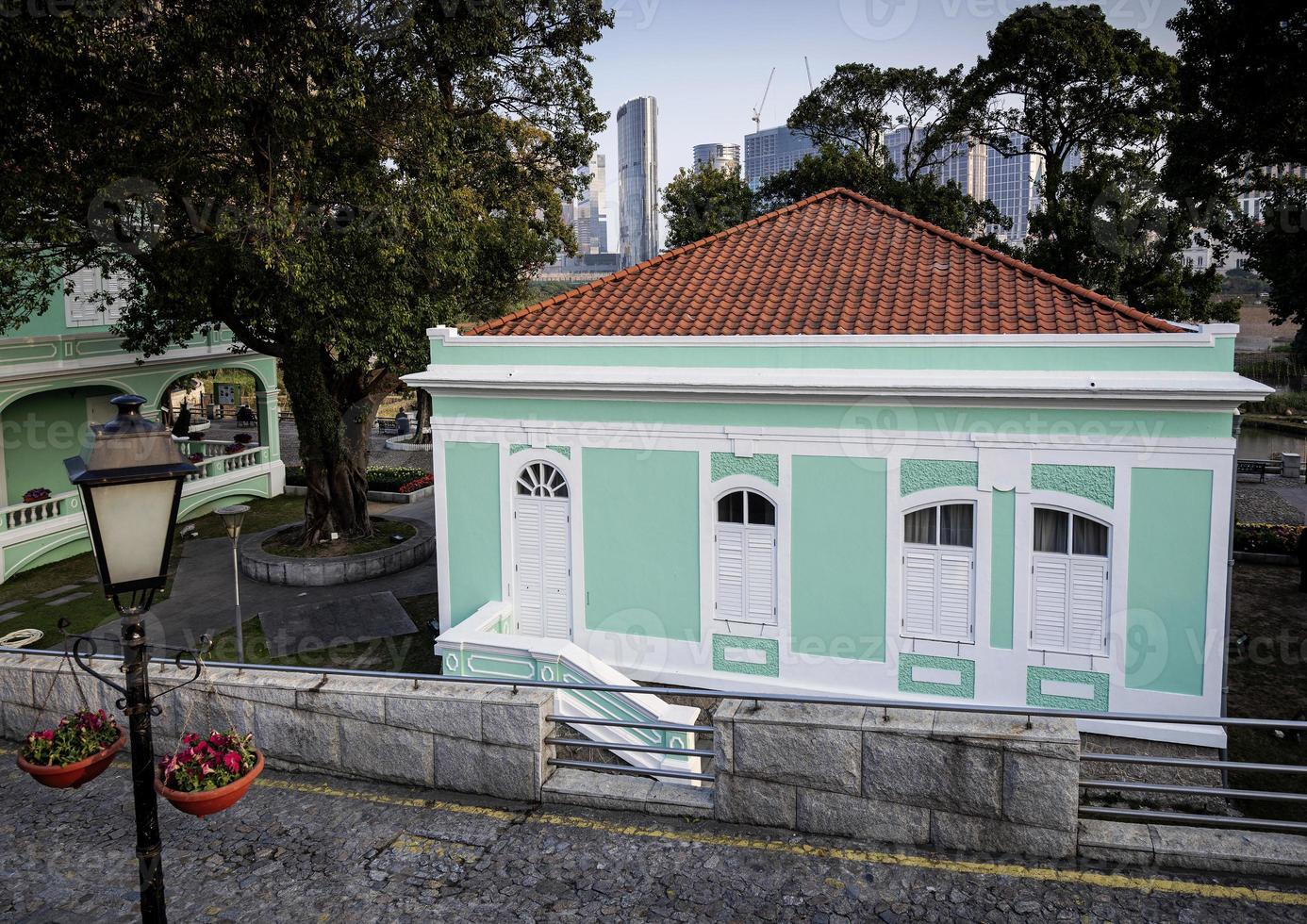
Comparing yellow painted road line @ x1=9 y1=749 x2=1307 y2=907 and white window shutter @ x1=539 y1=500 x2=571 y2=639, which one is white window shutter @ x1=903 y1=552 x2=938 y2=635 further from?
yellow painted road line @ x1=9 y1=749 x2=1307 y2=907

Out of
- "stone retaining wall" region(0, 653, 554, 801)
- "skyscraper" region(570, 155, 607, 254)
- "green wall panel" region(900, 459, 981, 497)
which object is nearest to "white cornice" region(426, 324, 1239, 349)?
"green wall panel" region(900, 459, 981, 497)

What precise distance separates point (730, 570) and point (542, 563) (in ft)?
8.94

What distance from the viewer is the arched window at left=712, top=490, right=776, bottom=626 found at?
40.5 ft

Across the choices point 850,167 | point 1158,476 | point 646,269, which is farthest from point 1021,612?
point 850,167

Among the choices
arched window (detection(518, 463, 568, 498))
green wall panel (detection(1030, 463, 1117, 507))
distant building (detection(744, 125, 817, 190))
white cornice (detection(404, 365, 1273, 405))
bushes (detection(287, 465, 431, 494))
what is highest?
distant building (detection(744, 125, 817, 190))

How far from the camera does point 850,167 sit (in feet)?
108

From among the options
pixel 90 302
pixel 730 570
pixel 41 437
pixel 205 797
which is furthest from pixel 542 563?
pixel 41 437

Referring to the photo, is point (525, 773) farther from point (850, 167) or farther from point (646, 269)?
point (850, 167)

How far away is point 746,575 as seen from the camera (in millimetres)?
12422

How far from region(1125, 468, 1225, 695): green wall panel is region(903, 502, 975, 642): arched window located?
1763 mm

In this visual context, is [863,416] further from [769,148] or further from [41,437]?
[769,148]

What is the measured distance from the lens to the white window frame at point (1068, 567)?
11.1m

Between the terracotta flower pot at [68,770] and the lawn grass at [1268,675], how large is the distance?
9.72m

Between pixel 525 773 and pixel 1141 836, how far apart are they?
4.17m
